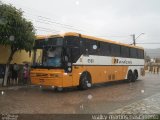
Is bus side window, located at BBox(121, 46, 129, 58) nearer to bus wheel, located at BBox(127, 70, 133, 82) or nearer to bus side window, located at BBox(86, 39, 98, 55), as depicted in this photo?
bus wheel, located at BBox(127, 70, 133, 82)

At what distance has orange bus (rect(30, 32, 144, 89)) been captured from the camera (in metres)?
15.4

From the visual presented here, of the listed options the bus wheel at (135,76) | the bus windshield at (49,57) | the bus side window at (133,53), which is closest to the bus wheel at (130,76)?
the bus wheel at (135,76)

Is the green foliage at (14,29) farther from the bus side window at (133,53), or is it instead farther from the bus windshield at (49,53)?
the bus side window at (133,53)

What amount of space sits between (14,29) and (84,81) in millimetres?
5388

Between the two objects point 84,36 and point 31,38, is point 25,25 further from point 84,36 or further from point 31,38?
point 84,36

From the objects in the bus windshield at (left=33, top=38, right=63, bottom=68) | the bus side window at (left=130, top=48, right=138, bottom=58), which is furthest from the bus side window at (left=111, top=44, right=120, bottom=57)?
the bus windshield at (left=33, top=38, right=63, bottom=68)

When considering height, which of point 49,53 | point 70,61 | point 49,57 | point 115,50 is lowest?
point 70,61

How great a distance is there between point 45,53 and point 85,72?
280cm

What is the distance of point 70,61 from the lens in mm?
15719

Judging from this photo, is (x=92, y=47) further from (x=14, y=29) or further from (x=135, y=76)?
(x=135, y=76)

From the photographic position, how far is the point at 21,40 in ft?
56.4

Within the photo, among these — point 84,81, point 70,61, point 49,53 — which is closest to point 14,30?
point 49,53

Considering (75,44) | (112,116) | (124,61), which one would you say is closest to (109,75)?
(124,61)

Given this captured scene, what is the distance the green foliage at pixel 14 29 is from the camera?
16594mm
